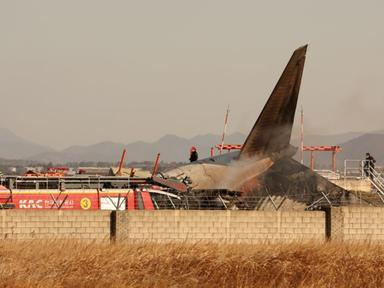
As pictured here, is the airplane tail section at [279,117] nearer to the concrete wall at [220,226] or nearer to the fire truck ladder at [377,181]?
the fire truck ladder at [377,181]

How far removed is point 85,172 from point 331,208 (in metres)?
21.5

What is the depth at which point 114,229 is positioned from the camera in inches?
1592

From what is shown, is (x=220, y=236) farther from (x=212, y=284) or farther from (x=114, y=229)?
(x=212, y=284)

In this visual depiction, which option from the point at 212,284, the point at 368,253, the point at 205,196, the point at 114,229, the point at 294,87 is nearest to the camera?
the point at 212,284

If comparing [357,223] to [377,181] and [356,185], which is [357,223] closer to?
[377,181]

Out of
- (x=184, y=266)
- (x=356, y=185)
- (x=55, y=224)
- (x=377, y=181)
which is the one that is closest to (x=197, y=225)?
(x=55, y=224)

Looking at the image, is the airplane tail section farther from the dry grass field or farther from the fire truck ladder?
the dry grass field

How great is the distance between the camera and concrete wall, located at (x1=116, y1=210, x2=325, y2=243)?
134ft

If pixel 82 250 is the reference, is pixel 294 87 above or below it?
above

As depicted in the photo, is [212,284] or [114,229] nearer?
[212,284]

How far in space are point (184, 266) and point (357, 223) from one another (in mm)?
18535

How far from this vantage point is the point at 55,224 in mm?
40469

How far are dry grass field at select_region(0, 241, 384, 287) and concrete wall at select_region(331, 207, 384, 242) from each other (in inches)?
502

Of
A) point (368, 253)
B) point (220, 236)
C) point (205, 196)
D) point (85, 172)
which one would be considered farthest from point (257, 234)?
point (85, 172)
